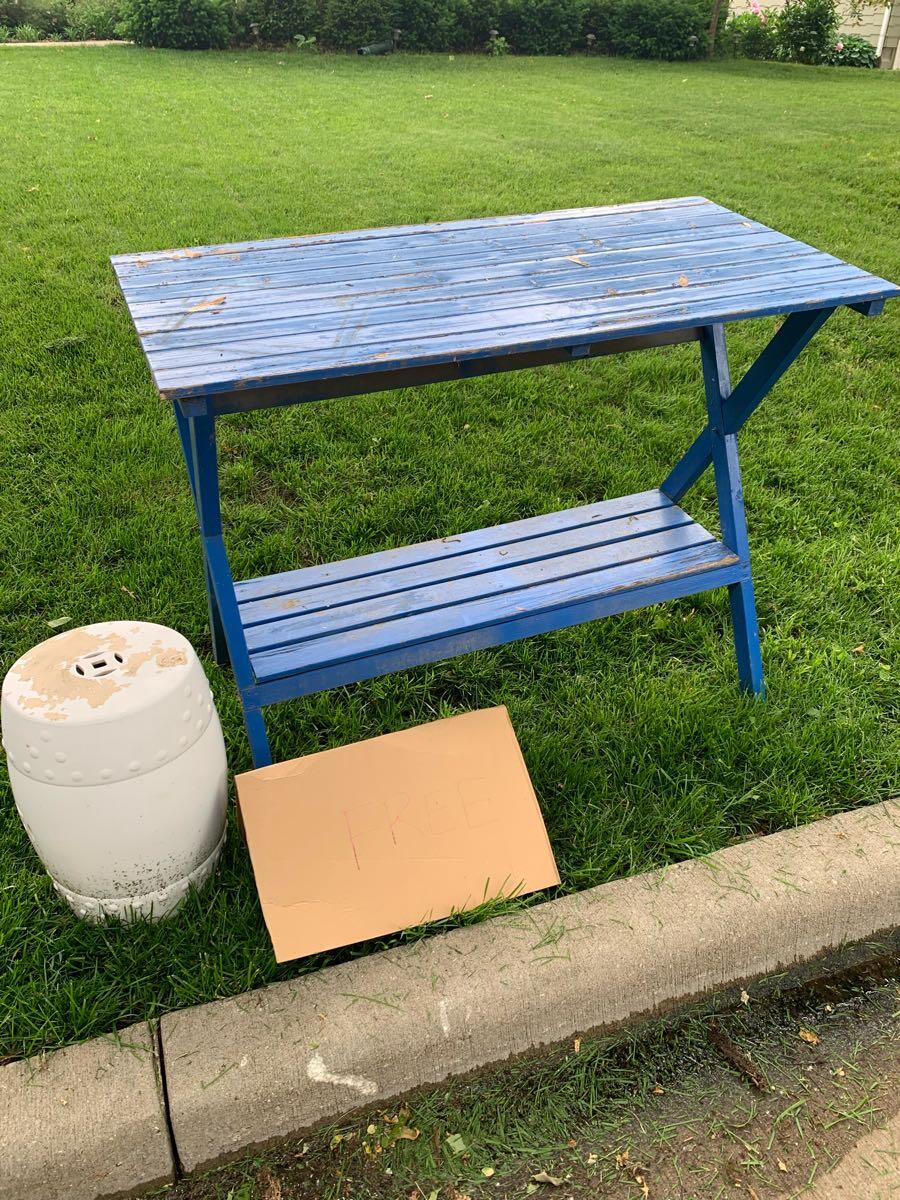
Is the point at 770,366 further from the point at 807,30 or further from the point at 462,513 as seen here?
the point at 807,30

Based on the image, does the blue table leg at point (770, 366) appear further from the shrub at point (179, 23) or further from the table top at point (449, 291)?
the shrub at point (179, 23)

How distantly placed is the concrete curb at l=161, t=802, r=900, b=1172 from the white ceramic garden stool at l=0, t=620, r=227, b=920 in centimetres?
29

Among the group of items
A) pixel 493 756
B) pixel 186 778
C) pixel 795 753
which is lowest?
pixel 795 753

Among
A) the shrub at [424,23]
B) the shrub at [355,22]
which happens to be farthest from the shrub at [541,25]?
the shrub at [355,22]

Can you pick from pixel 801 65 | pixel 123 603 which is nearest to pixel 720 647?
pixel 123 603

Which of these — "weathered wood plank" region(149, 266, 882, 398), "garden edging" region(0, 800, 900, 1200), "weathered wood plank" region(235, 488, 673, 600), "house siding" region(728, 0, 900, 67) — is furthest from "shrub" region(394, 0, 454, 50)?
"garden edging" region(0, 800, 900, 1200)

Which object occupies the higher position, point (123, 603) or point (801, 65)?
point (801, 65)

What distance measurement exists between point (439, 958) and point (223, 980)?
421 mm

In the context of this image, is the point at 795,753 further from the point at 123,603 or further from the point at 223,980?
the point at 123,603

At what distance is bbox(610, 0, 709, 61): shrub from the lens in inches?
591

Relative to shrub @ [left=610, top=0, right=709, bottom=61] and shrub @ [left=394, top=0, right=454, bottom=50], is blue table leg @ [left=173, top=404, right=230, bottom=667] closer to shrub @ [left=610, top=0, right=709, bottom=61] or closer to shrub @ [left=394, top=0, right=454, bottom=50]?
shrub @ [left=394, top=0, right=454, bottom=50]

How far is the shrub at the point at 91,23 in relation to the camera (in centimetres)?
1459

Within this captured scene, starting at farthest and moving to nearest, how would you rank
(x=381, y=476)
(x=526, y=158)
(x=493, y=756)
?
(x=526, y=158) < (x=381, y=476) < (x=493, y=756)

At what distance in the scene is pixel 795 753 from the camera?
225cm
